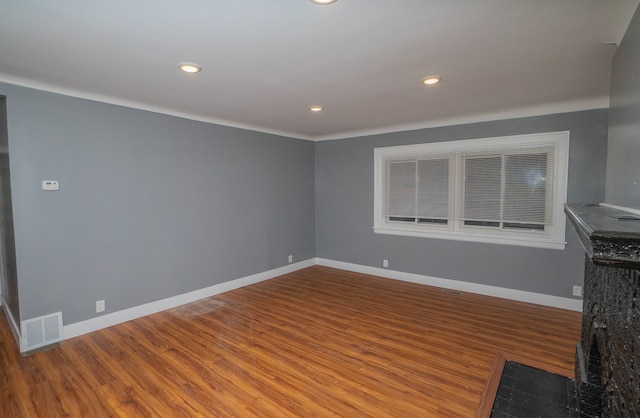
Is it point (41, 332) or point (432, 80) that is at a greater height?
point (432, 80)

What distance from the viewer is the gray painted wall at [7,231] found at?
280 cm

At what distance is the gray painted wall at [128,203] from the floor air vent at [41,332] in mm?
67

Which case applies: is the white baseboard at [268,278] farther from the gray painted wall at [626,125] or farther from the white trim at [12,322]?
the gray painted wall at [626,125]

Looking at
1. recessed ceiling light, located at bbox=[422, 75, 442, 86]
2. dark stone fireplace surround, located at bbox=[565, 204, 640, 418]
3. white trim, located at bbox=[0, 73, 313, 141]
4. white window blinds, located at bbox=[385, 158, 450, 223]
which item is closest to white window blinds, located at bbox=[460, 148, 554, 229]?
white window blinds, located at bbox=[385, 158, 450, 223]

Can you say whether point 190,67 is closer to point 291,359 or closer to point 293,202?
point 291,359

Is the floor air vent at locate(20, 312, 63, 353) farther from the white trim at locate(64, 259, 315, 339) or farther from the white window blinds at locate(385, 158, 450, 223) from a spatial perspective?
the white window blinds at locate(385, 158, 450, 223)

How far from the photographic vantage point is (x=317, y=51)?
209 centimetres

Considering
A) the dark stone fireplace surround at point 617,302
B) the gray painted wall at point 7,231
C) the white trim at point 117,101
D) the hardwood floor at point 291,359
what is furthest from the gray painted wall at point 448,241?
the gray painted wall at point 7,231

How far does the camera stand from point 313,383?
2.34 meters

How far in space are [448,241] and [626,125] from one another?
290cm

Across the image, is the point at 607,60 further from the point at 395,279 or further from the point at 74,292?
the point at 74,292

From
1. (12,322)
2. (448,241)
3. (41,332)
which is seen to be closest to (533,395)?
(448,241)

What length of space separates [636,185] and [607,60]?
1.39 metres

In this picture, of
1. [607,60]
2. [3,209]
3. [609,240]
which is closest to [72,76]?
[3,209]
